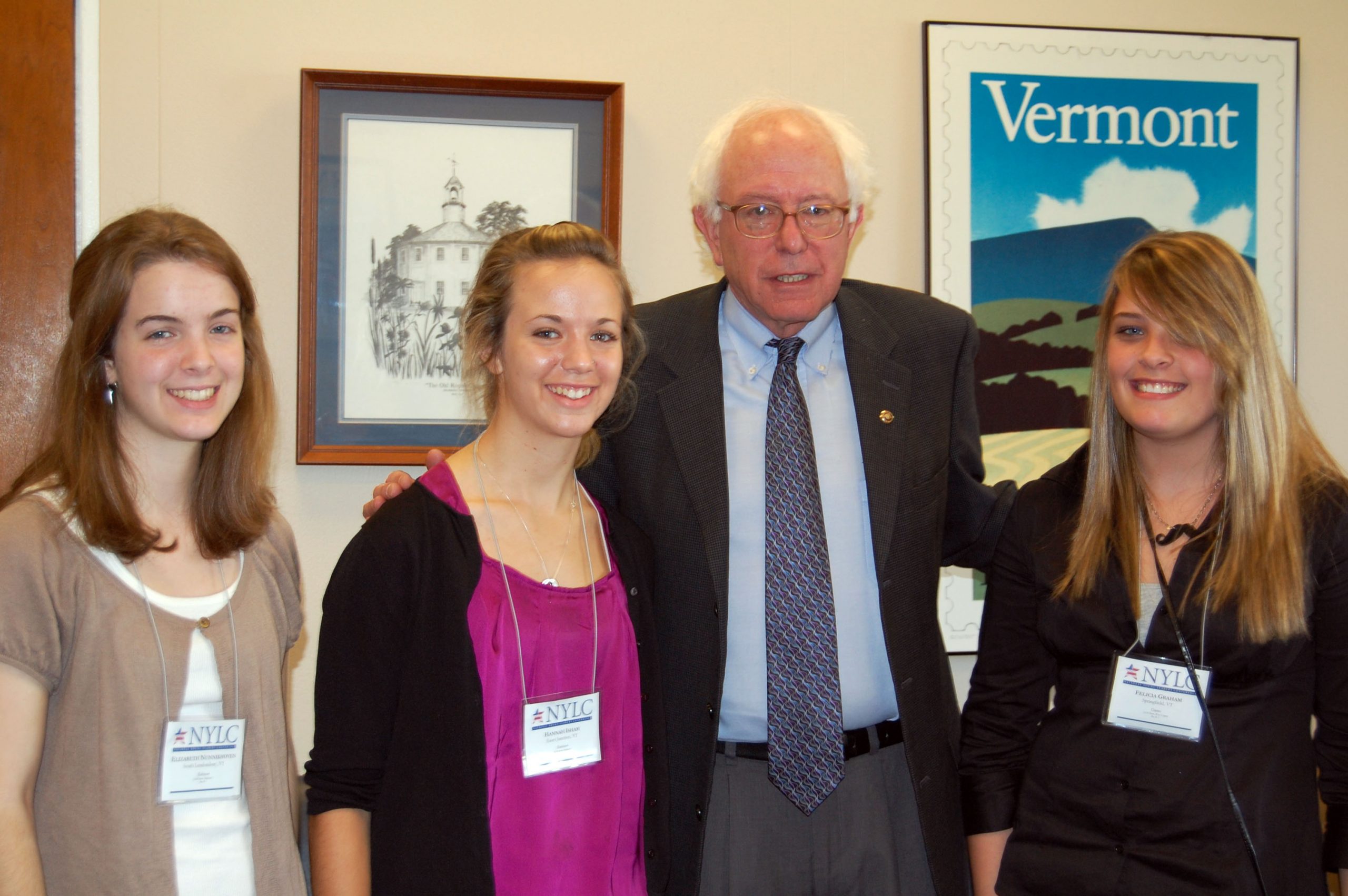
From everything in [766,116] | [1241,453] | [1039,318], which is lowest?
[1241,453]

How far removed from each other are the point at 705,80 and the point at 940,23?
0.66 m

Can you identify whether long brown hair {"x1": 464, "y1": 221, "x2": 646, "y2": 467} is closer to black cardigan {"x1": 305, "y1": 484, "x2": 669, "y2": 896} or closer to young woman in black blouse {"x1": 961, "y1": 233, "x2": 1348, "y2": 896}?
black cardigan {"x1": 305, "y1": 484, "x2": 669, "y2": 896}

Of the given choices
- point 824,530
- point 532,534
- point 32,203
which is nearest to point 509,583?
point 532,534

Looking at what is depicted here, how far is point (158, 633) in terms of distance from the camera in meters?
1.51

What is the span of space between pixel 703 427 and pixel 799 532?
0.26 meters

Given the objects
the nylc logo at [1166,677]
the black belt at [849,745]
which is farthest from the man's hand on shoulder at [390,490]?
the nylc logo at [1166,677]

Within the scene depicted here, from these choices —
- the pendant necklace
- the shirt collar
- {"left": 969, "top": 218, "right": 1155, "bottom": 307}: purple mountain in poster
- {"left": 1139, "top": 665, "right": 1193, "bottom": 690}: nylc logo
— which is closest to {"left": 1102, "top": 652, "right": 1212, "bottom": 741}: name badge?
{"left": 1139, "top": 665, "right": 1193, "bottom": 690}: nylc logo

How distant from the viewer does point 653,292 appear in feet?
9.26

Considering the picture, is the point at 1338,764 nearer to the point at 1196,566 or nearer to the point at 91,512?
the point at 1196,566

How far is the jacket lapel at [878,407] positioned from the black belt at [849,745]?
0.28m

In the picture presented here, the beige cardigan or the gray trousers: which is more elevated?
the beige cardigan

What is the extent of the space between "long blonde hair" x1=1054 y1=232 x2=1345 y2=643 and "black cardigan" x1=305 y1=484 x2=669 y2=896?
1.00 m

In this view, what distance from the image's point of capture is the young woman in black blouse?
1.63 metres

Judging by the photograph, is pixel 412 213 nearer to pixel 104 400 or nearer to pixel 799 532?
pixel 104 400
